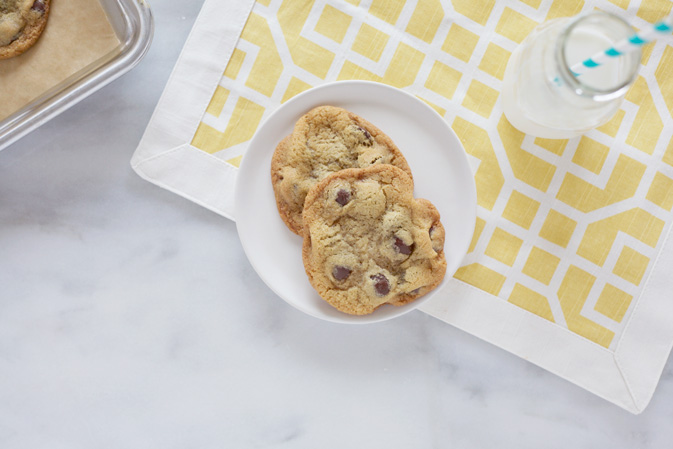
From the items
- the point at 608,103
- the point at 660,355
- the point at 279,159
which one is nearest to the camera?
the point at 608,103

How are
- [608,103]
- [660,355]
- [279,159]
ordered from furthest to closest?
[660,355]
[279,159]
[608,103]

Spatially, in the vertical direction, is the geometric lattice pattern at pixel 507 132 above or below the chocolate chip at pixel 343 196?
above

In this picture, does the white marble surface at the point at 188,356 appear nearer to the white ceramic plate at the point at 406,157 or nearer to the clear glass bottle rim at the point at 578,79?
the white ceramic plate at the point at 406,157

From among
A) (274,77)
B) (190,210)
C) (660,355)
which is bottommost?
(190,210)

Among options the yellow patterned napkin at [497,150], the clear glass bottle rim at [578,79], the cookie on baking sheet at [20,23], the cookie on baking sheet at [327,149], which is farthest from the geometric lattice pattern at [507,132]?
the cookie on baking sheet at [20,23]

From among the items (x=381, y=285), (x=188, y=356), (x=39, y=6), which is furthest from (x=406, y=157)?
(x=39, y=6)

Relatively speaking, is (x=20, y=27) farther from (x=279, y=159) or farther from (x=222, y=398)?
(x=222, y=398)

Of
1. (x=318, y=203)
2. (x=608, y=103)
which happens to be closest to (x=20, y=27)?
(x=318, y=203)

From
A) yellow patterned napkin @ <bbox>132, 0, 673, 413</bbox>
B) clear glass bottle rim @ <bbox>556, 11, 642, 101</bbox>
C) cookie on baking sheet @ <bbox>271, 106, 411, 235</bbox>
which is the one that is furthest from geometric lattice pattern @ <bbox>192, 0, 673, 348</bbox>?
clear glass bottle rim @ <bbox>556, 11, 642, 101</bbox>

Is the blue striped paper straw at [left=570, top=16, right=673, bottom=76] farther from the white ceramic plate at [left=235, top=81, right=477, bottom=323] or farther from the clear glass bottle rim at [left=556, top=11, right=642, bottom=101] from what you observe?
the white ceramic plate at [left=235, top=81, right=477, bottom=323]
